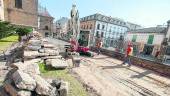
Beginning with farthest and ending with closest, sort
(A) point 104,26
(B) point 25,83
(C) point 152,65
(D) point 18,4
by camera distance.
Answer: (A) point 104,26
(D) point 18,4
(C) point 152,65
(B) point 25,83

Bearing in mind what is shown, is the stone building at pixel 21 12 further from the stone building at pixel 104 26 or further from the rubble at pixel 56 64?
the rubble at pixel 56 64

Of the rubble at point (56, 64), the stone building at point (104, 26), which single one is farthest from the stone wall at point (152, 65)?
Answer: the stone building at point (104, 26)

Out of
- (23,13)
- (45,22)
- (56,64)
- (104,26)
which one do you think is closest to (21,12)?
(23,13)

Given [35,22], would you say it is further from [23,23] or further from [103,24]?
[103,24]

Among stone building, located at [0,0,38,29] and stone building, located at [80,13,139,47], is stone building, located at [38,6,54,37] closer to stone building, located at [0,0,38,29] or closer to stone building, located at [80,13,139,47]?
stone building, located at [80,13,139,47]

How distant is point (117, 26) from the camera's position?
5109 cm

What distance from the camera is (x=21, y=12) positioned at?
31.7m

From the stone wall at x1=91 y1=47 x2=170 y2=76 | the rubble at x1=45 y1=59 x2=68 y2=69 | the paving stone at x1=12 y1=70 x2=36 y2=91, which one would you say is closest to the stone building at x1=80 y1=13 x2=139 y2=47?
the stone wall at x1=91 y1=47 x2=170 y2=76

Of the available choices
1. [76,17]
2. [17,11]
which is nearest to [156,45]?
[76,17]

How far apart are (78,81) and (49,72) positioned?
4.54 ft

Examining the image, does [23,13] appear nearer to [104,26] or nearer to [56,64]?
[104,26]

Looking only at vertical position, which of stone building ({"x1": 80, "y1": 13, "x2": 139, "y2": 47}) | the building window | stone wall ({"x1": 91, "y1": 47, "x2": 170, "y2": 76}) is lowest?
stone wall ({"x1": 91, "y1": 47, "x2": 170, "y2": 76})

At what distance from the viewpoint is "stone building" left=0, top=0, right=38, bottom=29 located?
29688 millimetres

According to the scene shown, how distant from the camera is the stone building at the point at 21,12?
29688mm
